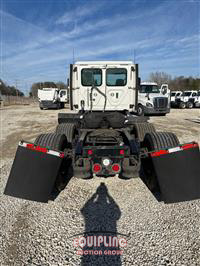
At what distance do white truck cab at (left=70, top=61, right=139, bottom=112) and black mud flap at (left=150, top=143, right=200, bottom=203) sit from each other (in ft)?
9.55

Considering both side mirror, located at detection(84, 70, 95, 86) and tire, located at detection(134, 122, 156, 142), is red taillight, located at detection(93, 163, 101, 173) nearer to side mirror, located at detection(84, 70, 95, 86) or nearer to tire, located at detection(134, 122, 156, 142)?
tire, located at detection(134, 122, 156, 142)

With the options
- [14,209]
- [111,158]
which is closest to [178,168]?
[111,158]

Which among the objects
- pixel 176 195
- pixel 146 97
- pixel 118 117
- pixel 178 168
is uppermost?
pixel 146 97

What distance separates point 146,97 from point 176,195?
10.9 m

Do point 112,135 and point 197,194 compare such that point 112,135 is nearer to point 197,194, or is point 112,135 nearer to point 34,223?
point 197,194

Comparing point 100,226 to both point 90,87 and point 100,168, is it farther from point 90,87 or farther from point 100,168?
point 90,87

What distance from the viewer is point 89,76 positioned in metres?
5.02

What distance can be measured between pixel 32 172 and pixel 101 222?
1.23 m

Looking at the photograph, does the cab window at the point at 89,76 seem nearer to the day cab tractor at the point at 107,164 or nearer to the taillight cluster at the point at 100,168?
the day cab tractor at the point at 107,164

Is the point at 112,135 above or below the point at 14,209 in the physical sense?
above

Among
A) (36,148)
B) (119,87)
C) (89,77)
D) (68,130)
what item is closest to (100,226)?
(36,148)

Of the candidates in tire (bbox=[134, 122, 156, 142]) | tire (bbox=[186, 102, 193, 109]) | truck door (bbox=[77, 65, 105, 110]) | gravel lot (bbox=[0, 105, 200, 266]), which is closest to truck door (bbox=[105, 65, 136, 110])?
truck door (bbox=[77, 65, 105, 110])

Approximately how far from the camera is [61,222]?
240 centimetres

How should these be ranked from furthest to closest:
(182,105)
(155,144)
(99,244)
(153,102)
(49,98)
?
(182,105) < (49,98) < (153,102) < (155,144) < (99,244)
